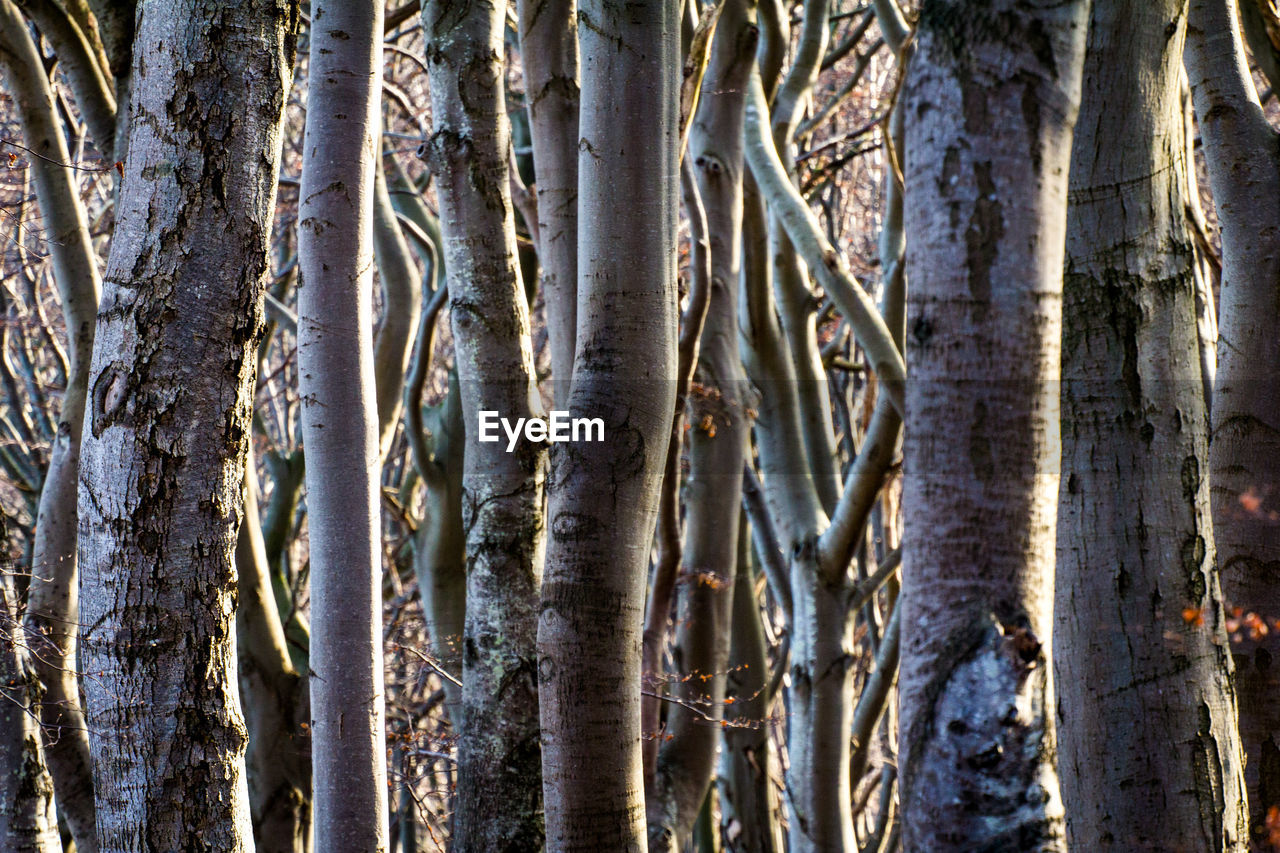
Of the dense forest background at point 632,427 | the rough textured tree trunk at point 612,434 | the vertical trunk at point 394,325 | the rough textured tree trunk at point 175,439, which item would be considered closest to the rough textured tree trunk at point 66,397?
the dense forest background at point 632,427

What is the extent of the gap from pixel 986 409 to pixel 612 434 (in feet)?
5.23

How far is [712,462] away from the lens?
6.89m

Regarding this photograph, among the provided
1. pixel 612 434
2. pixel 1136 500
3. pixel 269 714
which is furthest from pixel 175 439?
pixel 269 714

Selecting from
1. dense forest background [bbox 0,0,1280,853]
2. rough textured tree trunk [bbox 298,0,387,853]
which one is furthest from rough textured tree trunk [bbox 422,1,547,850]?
rough textured tree trunk [bbox 298,0,387,853]

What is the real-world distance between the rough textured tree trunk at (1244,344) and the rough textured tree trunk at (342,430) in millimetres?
3256

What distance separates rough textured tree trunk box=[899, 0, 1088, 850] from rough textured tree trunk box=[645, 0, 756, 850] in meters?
4.04

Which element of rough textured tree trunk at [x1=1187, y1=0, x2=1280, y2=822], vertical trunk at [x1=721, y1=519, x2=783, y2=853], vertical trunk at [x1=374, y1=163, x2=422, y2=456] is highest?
vertical trunk at [x1=374, y1=163, x2=422, y2=456]

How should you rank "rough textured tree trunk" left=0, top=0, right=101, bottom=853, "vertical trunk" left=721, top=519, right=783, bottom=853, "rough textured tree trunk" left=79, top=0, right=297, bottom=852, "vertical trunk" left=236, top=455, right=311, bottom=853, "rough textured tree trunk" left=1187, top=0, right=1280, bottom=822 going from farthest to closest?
"vertical trunk" left=721, top=519, right=783, bottom=853 → "vertical trunk" left=236, top=455, right=311, bottom=853 → "rough textured tree trunk" left=0, top=0, right=101, bottom=853 → "rough textured tree trunk" left=1187, top=0, right=1280, bottom=822 → "rough textured tree trunk" left=79, top=0, right=297, bottom=852

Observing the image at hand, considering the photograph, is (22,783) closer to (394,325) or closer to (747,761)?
(394,325)

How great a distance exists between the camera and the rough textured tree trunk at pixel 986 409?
7.24 feet

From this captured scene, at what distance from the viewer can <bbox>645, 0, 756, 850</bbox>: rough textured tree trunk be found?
6.42m

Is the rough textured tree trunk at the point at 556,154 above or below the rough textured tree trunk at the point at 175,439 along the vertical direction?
above

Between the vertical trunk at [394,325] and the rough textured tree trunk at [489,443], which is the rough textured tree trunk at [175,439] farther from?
the vertical trunk at [394,325]

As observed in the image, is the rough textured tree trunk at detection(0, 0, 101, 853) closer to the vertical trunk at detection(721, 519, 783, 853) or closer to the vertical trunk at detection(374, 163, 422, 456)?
the vertical trunk at detection(374, 163, 422, 456)
